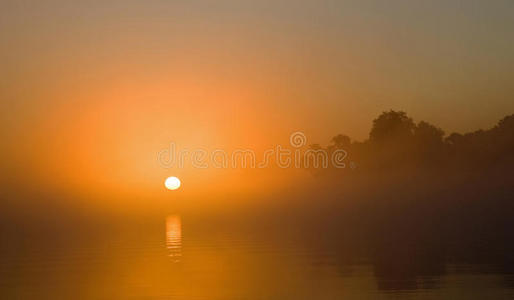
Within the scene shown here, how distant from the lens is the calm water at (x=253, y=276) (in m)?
30.6

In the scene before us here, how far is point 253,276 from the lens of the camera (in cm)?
3831

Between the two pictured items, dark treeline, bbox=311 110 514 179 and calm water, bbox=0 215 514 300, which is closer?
calm water, bbox=0 215 514 300

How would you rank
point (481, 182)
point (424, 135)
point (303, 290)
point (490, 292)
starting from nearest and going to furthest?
point (490, 292) → point (303, 290) → point (424, 135) → point (481, 182)

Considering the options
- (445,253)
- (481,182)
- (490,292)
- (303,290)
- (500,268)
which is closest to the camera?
(490,292)

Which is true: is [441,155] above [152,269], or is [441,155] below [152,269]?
above

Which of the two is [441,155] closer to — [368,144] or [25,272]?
[368,144]

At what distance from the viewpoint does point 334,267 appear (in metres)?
42.0

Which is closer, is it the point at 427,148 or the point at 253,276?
the point at 253,276

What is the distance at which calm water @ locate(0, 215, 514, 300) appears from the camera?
30625 millimetres

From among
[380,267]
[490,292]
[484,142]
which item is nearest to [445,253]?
[380,267]

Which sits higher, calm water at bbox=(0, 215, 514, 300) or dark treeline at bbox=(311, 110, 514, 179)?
dark treeline at bbox=(311, 110, 514, 179)

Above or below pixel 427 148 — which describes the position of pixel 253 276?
below

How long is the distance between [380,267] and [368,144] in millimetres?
127903

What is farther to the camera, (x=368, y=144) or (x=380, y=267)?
(x=368, y=144)
